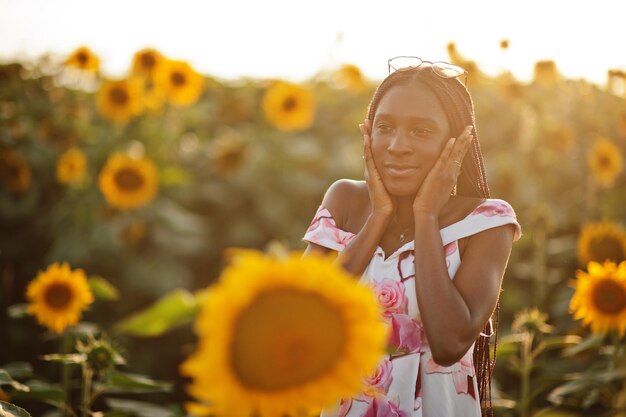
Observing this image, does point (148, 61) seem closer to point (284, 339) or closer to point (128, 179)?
point (128, 179)

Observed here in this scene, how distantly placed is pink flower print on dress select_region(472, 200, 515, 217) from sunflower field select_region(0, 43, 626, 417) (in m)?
1.19

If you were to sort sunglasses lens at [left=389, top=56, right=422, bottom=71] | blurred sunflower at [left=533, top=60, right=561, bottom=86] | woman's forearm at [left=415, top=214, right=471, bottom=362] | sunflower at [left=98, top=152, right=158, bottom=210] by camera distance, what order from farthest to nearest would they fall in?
blurred sunflower at [left=533, top=60, right=561, bottom=86]
sunflower at [left=98, top=152, right=158, bottom=210]
sunglasses lens at [left=389, top=56, right=422, bottom=71]
woman's forearm at [left=415, top=214, right=471, bottom=362]

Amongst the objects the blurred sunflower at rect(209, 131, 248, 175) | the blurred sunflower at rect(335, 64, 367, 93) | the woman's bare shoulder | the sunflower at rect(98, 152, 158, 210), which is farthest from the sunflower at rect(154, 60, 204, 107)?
the woman's bare shoulder

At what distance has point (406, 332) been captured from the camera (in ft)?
6.51

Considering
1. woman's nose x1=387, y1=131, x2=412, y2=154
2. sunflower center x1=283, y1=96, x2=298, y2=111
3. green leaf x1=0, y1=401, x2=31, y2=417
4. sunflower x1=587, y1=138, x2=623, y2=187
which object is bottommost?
green leaf x1=0, y1=401, x2=31, y2=417

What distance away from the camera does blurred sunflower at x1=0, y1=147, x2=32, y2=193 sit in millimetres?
5570

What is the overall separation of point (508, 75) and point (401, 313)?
3972 millimetres

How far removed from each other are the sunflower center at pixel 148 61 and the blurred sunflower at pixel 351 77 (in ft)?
5.91

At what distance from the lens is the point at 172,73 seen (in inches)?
242

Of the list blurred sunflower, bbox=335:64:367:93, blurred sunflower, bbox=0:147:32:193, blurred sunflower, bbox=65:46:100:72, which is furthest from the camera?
blurred sunflower, bbox=335:64:367:93

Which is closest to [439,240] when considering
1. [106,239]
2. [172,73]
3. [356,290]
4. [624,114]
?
[356,290]

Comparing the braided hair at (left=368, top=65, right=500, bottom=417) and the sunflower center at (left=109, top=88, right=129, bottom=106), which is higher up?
the sunflower center at (left=109, top=88, right=129, bottom=106)

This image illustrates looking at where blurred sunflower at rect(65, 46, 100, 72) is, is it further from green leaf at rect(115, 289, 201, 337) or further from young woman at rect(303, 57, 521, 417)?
young woman at rect(303, 57, 521, 417)

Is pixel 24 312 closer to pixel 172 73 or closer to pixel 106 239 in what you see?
pixel 106 239
